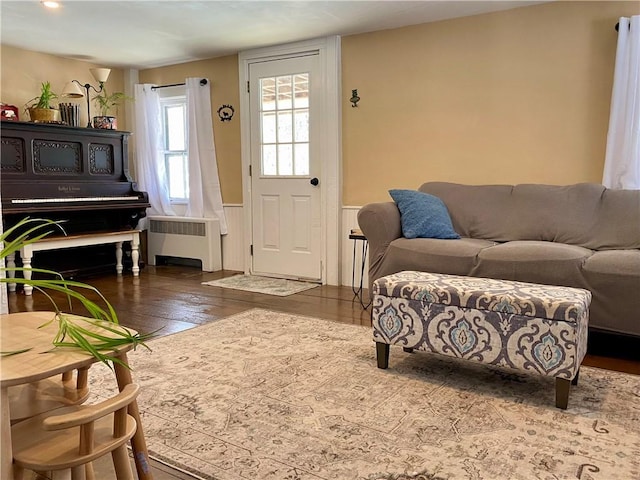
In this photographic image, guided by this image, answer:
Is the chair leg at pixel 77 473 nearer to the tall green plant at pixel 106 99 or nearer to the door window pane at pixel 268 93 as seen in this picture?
the door window pane at pixel 268 93

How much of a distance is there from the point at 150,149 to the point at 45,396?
4633 millimetres

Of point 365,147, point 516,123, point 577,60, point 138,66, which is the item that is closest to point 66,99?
point 138,66

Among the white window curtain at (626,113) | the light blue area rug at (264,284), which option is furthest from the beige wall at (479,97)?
the light blue area rug at (264,284)

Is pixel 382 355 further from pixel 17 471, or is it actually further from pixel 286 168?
pixel 286 168

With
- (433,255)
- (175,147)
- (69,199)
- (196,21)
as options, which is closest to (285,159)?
(196,21)

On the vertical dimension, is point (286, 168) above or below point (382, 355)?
above

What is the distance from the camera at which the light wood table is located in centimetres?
104

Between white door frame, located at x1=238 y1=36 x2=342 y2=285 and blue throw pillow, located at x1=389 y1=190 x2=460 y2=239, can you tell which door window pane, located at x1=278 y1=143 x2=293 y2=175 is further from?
blue throw pillow, located at x1=389 y1=190 x2=460 y2=239

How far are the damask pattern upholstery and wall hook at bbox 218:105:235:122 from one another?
337 centimetres

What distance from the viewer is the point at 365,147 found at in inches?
177

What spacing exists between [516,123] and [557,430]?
2544mm

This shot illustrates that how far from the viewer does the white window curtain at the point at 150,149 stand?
5664mm

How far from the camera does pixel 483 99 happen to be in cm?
394

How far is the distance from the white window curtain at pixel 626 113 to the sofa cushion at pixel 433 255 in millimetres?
965
